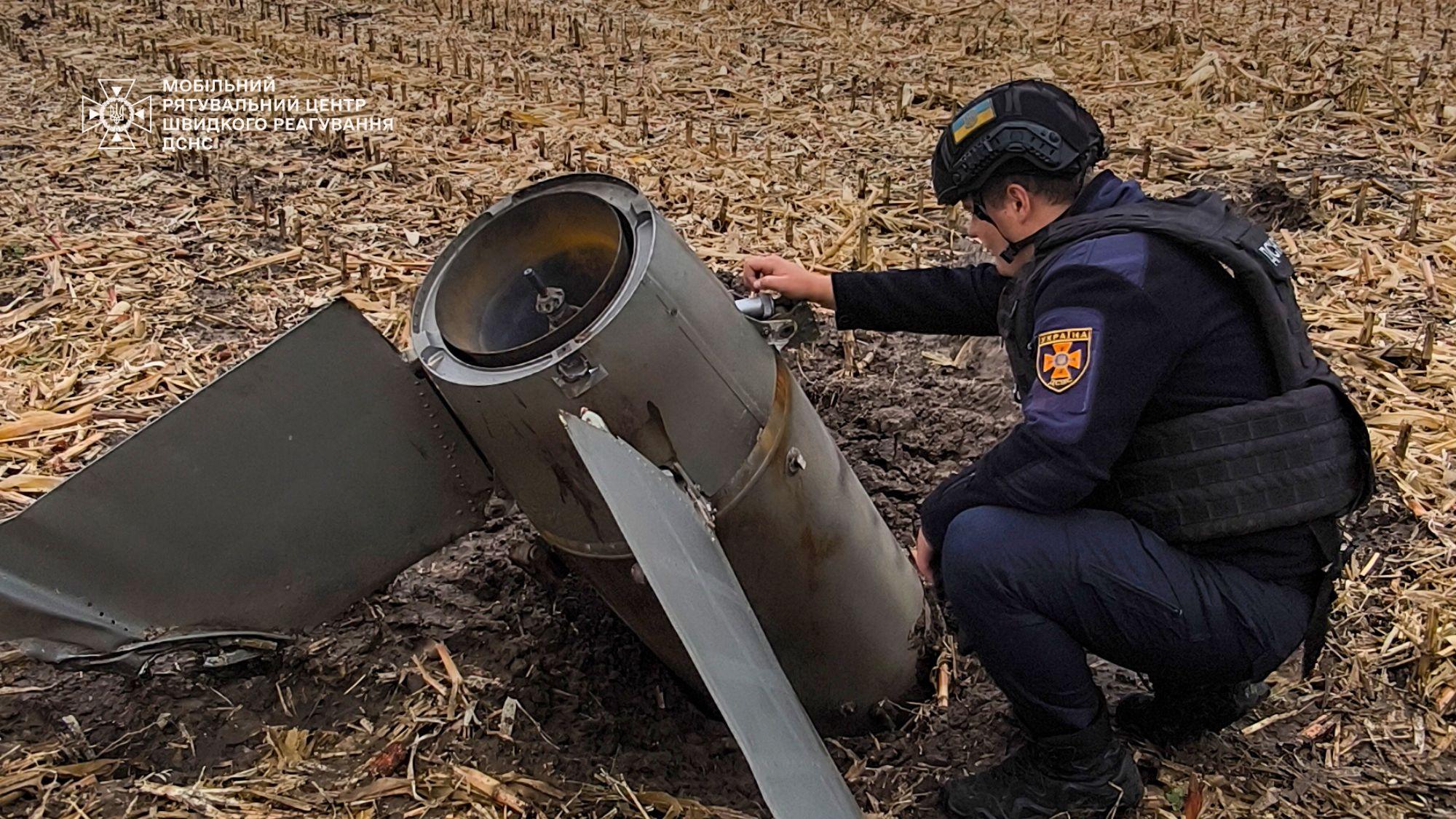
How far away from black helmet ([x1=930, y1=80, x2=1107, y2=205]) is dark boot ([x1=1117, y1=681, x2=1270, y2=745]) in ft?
4.27

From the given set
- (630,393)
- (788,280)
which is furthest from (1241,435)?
(630,393)

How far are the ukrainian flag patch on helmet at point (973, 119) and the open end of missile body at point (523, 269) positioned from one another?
0.75m

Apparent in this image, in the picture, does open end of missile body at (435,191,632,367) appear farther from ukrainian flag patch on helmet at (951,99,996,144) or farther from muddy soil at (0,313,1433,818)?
muddy soil at (0,313,1433,818)

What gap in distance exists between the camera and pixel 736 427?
8.63ft

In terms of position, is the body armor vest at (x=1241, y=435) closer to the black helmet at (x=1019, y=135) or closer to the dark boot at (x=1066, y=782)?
the black helmet at (x=1019, y=135)

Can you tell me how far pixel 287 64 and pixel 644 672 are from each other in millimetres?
6365

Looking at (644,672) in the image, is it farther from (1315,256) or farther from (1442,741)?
(1315,256)

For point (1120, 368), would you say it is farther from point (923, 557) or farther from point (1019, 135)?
point (923, 557)

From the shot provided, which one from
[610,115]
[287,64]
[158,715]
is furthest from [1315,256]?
[287,64]

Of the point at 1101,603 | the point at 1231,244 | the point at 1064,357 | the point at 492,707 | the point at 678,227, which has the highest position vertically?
the point at 1231,244

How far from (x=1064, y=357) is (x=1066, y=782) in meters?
1.04
